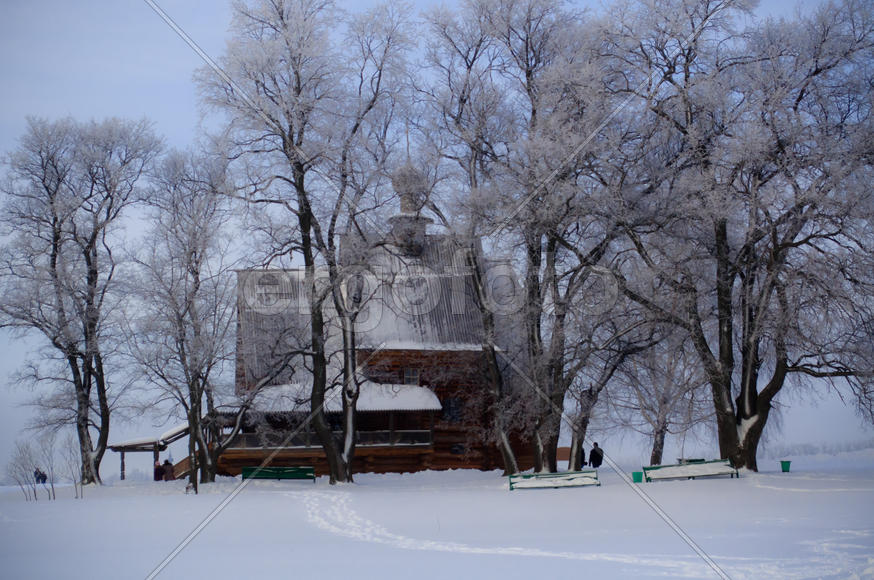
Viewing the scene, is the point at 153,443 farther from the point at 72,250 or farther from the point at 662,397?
the point at 662,397

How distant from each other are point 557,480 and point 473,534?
7001mm

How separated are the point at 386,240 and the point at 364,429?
378 inches

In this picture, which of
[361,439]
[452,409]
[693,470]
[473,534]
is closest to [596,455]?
[452,409]

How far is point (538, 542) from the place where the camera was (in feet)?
37.2

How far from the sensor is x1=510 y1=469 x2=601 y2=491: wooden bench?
18.7 m

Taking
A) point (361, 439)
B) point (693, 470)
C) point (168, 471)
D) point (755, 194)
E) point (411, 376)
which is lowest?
point (168, 471)

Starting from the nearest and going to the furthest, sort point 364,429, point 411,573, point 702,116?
point 411,573, point 702,116, point 364,429

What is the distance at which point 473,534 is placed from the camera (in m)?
12.3

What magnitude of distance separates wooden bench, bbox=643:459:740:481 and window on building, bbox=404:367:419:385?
12.6 metres

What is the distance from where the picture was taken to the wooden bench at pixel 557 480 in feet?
61.5

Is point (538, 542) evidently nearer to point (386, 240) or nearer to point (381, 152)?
point (386, 240)

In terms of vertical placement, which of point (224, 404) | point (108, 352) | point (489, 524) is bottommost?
point (489, 524)

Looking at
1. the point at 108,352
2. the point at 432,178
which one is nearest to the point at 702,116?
the point at 432,178

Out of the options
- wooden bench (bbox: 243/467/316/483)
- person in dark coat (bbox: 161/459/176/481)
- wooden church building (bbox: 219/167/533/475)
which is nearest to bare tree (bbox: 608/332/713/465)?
wooden church building (bbox: 219/167/533/475)
